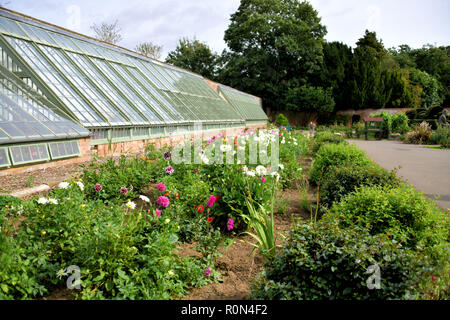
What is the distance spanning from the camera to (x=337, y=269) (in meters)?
2.08

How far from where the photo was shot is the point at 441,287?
1.90 metres

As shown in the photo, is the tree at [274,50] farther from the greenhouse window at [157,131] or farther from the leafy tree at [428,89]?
the greenhouse window at [157,131]

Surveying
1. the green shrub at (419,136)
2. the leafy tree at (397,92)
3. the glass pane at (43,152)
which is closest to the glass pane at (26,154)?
the glass pane at (43,152)

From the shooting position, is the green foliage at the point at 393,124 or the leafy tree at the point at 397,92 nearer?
the green foliage at the point at 393,124

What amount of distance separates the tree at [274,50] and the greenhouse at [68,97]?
2050 cm

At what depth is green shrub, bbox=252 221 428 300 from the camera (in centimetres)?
195

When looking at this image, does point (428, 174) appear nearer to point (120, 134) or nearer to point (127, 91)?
point (120, 134)

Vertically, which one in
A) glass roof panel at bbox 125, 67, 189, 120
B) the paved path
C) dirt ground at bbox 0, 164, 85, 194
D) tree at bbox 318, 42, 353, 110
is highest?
tree at bbox 318, 42, 353, 110

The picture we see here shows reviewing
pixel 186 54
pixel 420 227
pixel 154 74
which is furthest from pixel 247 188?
pixel 186 54

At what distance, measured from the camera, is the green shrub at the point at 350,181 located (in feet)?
14.3

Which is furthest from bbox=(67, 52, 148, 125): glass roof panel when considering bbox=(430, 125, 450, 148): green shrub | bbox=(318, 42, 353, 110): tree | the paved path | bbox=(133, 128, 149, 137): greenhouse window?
bbox=(318, 42, 353, 110): tree

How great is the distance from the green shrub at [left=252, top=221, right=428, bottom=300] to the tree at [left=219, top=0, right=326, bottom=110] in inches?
1150

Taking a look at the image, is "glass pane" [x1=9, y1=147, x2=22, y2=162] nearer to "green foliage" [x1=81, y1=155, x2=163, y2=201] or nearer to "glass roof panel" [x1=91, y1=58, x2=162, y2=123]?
"green foliage" [x1=81, y1=155, x2=163, y2=201]

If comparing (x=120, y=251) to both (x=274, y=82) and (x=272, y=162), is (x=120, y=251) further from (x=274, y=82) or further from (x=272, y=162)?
(x=274, y=82)
